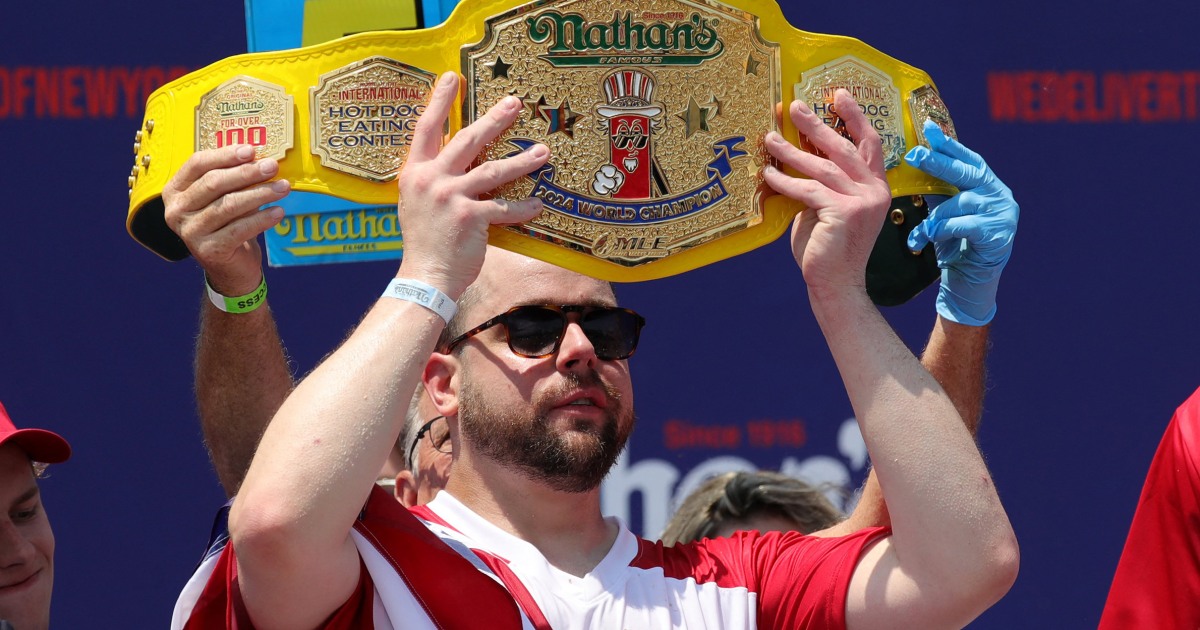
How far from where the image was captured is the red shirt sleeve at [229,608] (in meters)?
1.85

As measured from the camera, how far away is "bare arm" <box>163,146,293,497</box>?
6.34 feet

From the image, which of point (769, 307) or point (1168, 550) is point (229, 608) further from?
point (769, 307)

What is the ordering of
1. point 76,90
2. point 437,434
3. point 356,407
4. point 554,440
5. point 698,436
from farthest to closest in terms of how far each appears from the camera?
point 698,436, point 76,90, point 437,434, point 554,440, point 356,407

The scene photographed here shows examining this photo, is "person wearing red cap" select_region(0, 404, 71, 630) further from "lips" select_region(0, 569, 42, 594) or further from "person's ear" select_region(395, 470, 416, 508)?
"person's ear" select_region(395, 470, 416, 508)

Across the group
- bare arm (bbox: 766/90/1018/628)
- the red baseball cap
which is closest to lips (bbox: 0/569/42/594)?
the red baseball cap

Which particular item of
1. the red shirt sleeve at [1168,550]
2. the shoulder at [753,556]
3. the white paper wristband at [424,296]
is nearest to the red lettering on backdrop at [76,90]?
the white paper wristband at [424,296]

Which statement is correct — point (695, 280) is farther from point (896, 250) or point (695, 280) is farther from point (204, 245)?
point (204, 245)

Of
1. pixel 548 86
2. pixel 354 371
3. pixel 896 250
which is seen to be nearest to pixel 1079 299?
pixel 896 250

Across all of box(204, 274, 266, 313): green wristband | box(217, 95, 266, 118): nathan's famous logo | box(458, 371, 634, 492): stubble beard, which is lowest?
box(458, 371, 634, 492): stubble beard

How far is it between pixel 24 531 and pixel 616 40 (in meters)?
1.12

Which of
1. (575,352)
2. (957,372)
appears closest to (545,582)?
(575,352)

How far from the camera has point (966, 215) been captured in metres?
2.17

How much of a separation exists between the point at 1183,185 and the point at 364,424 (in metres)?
2.52

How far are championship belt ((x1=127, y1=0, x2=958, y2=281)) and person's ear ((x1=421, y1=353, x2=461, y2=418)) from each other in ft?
1.39
